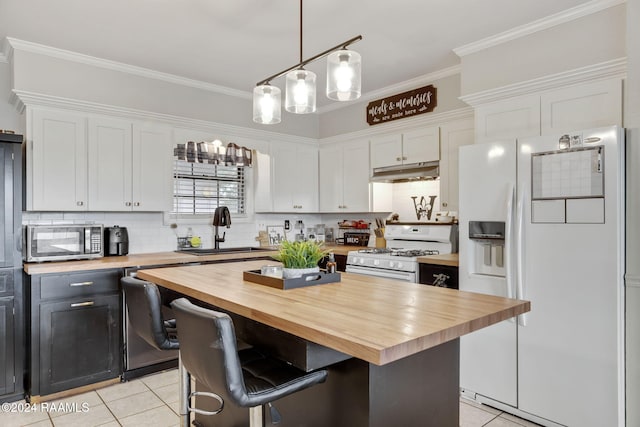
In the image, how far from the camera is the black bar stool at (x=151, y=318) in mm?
1942

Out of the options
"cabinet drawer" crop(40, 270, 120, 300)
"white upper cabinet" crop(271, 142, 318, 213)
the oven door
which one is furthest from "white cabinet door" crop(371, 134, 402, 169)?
"cabinet drawer" crop(40, 270, 120, 300)

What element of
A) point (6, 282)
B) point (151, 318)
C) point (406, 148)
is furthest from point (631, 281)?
point (6, 282)

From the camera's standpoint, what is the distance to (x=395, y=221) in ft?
14.1

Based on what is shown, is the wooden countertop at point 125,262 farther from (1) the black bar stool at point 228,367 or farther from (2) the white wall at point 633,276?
(2) the white wall at point 633,276

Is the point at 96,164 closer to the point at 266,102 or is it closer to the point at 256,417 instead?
the point at 266,102

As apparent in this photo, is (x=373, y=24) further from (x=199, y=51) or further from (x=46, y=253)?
(x=46, y=253)

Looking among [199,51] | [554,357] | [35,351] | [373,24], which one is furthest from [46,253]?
[554,357]

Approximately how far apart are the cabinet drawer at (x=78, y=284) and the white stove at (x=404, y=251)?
2.11m

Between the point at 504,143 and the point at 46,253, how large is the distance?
343cm

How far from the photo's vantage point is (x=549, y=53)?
115 inches

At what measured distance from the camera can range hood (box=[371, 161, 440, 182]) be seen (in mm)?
3926

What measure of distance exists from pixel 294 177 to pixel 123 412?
2945mm

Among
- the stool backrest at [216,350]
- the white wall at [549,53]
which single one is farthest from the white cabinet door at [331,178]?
the stool backrest at [216,350]

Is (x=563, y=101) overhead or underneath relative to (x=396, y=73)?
underneath
